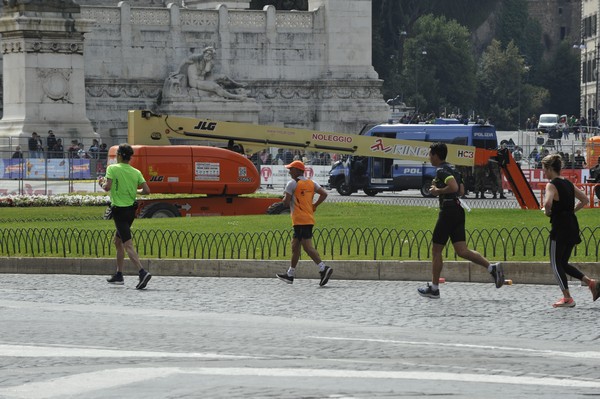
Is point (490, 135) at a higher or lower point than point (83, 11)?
lower

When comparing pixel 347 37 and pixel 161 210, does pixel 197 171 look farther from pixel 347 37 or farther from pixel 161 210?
pixel 347 37

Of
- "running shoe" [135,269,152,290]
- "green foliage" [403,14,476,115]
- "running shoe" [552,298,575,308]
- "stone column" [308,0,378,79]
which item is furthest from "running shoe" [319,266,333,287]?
"green foliage" [403,14,476,115]

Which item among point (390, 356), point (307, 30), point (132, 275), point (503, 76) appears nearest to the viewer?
point (390, 356)

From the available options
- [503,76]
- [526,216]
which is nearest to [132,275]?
[526,216]

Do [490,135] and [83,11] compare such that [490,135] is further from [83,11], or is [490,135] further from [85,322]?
[85,322]

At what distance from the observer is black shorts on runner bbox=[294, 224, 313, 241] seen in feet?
67.8

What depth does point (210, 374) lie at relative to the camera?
39.3 ft

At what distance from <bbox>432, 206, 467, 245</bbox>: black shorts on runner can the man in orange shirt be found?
7.96 feet

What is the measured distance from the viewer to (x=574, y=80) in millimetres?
147750

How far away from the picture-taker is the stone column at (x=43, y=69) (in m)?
46.4

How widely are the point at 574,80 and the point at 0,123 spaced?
102338 mm

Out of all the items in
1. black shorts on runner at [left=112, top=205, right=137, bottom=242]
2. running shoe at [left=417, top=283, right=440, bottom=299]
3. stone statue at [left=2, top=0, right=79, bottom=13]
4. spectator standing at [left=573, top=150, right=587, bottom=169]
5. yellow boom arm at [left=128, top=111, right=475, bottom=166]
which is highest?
stone statue at [left=2, top=0, right=79, bottom=13]

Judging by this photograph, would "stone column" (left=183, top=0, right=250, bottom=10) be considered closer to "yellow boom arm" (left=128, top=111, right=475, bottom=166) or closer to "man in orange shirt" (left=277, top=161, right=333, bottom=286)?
"yellow boom arm" (left=128, top=111, right=475, bottom=166)

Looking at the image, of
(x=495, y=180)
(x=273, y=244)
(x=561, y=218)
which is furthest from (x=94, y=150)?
(x=561, y=218)
